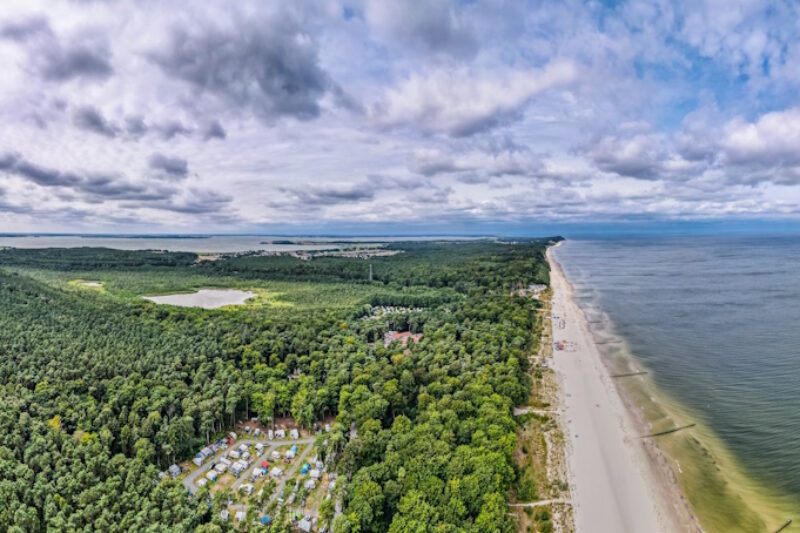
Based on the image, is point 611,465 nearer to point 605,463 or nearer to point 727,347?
point 605,463

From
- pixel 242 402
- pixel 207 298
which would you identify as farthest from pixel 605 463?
pixel 207 298

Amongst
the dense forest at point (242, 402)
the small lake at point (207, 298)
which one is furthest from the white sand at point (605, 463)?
the small lake at point (207, 298)

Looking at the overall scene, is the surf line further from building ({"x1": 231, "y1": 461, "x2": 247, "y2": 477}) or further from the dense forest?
building ({"x1": 231, "y1": 461, "x2": 247, "y2": 477})

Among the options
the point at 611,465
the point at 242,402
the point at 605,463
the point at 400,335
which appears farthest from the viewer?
the point at 400,335

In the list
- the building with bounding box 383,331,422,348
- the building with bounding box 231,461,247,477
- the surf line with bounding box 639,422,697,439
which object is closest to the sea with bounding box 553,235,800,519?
the surf line with bounding box 639,422,697,439

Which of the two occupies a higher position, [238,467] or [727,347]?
[727,347]

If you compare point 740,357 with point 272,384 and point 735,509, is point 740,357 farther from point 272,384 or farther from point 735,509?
point 272,384

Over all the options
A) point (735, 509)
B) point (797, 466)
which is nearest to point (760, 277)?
point (797, 466)
